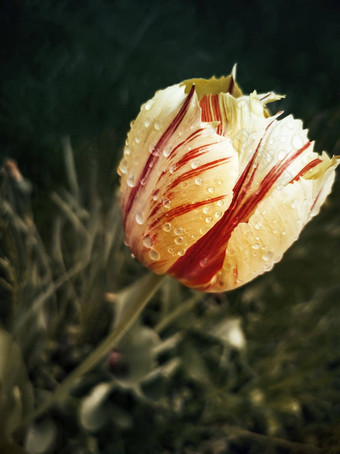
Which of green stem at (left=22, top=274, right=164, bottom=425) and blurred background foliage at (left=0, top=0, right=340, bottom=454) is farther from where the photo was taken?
blurred background foliage at (left=0, top=0, right=340, bottom=454)

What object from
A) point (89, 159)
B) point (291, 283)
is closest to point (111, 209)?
point (89, 159)

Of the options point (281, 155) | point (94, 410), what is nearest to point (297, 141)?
point (281, 155)

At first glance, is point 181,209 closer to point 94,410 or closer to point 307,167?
point 307,167

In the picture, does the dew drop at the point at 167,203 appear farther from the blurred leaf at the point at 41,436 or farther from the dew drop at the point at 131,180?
the blurred leaf at the point at 41,436

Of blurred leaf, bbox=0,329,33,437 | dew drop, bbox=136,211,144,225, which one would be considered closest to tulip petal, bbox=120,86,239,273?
dew drop, bbox=136,211,144,225

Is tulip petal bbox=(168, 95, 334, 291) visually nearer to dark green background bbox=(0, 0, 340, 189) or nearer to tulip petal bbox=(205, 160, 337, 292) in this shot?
tulip petal bbox=(205, 160, 337, 292)

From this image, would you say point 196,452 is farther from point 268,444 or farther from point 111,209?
point 111,209

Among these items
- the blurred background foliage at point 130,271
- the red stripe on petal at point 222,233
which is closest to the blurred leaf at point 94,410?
the blurred background foliage at point 130,271
